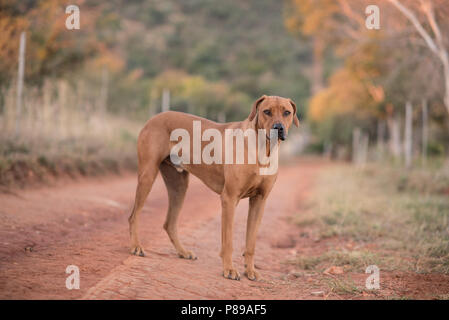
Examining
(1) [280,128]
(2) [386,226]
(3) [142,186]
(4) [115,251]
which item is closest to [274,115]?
(1) [280,128]

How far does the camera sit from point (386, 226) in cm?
735

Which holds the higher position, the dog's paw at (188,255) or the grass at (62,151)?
the grass at (62,151)

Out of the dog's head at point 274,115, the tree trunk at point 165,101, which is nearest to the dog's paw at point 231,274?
the dog's head at point 274,115

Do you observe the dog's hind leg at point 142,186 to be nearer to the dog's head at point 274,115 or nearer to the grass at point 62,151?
the dog's head at point 274,115

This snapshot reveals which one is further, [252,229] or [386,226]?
[386,226]

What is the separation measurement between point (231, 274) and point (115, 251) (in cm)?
141

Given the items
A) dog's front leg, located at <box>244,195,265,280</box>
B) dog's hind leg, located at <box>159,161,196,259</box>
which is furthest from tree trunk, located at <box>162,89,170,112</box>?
dog's front leg, located at <box>244,195,265,280</box>

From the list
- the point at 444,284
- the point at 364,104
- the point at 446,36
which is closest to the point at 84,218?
the point at 444,284

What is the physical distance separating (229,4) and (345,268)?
89626 millimetres

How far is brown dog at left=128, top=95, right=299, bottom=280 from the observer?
4.48 m

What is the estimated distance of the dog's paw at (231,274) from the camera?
443 cm

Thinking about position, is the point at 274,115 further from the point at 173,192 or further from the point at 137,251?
the point at 137,251

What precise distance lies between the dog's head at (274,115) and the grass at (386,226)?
1906mm

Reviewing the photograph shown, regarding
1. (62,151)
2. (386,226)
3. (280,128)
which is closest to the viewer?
(280,128)
